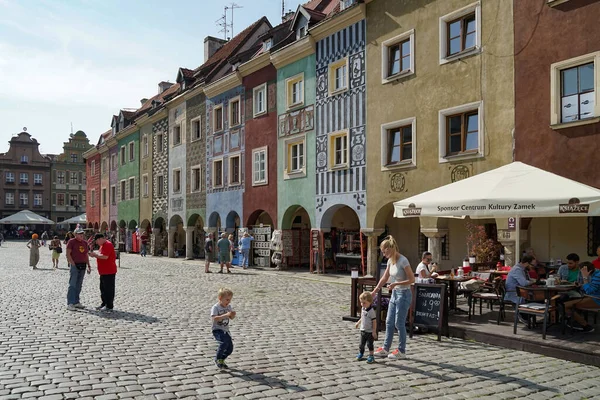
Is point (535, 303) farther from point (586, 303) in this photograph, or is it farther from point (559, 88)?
point (559, 88)

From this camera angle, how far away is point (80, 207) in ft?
273

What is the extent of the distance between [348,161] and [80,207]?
7055cm

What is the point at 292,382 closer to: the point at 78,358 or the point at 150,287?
the point at 78,358

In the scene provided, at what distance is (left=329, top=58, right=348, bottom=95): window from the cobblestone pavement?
423 inches

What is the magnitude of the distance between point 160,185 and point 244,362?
104 ft

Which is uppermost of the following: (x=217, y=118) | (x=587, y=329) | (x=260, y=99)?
(x=260, y=99)

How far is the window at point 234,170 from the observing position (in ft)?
94.2

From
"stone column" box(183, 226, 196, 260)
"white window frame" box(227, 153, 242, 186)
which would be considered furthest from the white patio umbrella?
"stone column" box(183, 226, 196, 260)

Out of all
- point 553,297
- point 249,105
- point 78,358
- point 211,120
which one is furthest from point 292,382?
point 211,120

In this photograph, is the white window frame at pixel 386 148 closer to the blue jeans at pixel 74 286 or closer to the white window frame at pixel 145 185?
the blue jeans at pixel 74 286

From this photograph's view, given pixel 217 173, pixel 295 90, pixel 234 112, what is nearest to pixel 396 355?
pixel 295 90

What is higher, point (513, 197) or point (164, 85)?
point (164, 85)

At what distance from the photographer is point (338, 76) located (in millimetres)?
21812

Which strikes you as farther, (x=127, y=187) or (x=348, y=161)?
(x=127, y=187)
